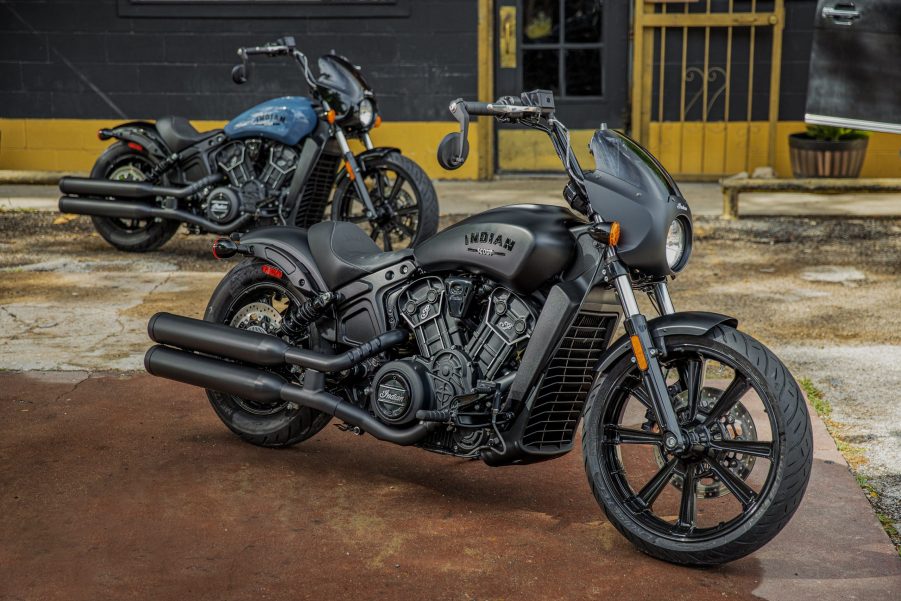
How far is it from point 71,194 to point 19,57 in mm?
4021

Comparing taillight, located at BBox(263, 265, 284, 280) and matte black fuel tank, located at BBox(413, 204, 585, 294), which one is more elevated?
matte black fuel tank, located at BBox(413, 204, 585, 294)

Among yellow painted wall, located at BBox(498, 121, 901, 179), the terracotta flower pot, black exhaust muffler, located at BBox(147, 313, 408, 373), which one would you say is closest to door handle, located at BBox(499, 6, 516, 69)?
yellow painted wall, located at BBox(498, 121, 901, 179)

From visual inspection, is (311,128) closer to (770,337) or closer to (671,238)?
(770,337)

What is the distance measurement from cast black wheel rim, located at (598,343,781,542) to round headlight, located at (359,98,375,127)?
449 centimetres

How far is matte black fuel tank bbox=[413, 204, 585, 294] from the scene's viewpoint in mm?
3973

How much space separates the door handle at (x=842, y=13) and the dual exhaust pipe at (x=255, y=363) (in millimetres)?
5272

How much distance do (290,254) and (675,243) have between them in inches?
59.4

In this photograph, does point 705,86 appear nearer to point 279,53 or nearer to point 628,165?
point 279,53

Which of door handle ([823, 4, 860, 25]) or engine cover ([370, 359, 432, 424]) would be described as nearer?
engine cover ([370, 359, 432, 424])

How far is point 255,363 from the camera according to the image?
15.1 feet

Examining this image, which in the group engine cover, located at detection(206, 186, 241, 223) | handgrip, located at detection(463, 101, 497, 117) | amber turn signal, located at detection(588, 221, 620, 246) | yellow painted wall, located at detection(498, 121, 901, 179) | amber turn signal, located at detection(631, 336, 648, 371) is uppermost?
handgrip, located at detection(463, 101, 497, 117)

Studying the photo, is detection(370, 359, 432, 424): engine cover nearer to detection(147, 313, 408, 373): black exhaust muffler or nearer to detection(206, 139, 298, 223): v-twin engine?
detection(147, 313, 408, 373): black exhaust muffler

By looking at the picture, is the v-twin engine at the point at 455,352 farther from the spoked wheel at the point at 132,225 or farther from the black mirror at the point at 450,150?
the spoked wheel at the point at 132,225

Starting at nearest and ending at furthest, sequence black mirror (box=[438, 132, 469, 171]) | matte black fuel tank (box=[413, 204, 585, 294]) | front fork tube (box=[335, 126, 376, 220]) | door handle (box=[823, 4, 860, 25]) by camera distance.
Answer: black mirror (box=[438, 132, 469, 171]) → matte black fuel tank (box=[413, 204, 585, 294]) → front fork tube (box=[335, 126, 376, 220]) → door handle (box=[823, 4, 860, 25])
